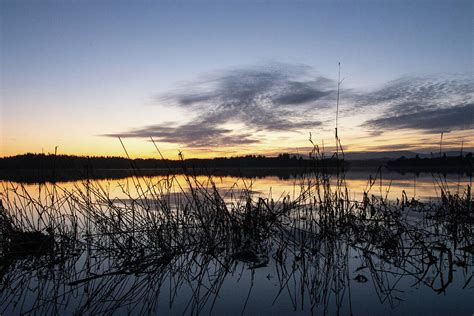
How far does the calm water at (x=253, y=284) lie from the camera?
330 centimetres

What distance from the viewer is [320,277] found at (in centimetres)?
404

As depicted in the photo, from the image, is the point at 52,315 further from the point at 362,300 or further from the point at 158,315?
the point at 362,300

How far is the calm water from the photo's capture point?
3299 mm

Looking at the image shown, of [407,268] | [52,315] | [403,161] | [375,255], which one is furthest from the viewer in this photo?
[403,161]

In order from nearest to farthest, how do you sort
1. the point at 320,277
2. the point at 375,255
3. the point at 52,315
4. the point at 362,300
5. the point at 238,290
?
the point at 52,315 < the point at 362,300 < the point at 238,290 < the point at 320,277 < the point at 375,255

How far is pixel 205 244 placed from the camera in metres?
5.28

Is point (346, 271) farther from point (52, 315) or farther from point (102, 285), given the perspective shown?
point (52, 315)

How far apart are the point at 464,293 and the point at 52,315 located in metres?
4.30

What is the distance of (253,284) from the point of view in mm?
3939

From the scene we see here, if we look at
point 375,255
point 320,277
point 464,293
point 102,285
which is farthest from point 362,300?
point 102,285

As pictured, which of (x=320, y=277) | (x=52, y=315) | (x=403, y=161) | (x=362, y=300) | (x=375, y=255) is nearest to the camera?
(x=52, y=315)

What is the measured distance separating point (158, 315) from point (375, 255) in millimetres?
3443

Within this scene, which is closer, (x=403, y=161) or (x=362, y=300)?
(x=362, y=300)

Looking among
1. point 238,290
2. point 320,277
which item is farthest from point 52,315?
point 320,277
